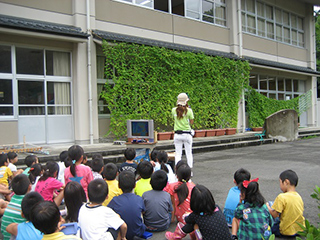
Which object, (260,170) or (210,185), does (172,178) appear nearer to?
(210,185)

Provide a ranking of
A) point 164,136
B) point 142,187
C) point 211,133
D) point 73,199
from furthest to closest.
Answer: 1. point 211,133
2. point 164,136
3. point 142,187
4. point 73,199

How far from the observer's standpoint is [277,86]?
67.1ft

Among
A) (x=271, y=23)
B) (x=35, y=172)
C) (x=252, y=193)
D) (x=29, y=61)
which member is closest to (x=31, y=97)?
(x=29, y=61)

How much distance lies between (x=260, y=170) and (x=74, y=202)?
568cm

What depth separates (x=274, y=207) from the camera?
373 centimetres

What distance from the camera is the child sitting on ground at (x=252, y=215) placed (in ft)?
11.0

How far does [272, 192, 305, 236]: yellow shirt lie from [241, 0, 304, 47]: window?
15.8 meters

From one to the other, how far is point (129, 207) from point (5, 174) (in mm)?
2734

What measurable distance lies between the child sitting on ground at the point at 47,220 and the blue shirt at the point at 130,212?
1.14 m

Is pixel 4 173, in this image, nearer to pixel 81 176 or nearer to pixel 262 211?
pixel 81 176

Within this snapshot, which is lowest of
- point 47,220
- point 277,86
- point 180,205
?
point 180,205

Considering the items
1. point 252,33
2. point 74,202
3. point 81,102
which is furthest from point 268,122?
→ point 74,202

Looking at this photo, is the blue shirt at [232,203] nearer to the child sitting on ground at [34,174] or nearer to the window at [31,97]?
the child sitting on ground at [34,174]

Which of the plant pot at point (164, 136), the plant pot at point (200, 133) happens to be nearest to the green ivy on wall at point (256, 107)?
the plant pot at point (200, 133)
